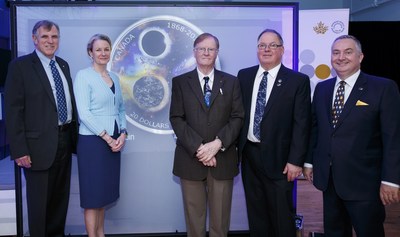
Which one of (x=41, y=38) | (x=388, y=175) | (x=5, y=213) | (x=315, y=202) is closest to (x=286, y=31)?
(x=388, y=175)

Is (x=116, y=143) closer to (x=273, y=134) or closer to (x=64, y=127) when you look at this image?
(x=64, y=127)

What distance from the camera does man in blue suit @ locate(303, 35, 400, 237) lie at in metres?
2.03

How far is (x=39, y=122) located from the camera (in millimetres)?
2488

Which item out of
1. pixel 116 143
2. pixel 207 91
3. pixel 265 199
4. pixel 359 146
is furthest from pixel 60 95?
pixel 359 146

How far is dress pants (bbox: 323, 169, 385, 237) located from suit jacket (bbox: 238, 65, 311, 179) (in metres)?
0.30

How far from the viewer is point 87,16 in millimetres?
3068

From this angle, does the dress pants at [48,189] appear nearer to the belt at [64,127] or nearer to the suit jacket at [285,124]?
the belt at [64,127]

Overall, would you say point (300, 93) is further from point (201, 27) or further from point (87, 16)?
point (87, 16)

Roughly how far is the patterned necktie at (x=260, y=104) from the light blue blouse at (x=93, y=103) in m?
0.99

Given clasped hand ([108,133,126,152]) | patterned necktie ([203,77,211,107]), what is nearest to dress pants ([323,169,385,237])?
patterned necktie ([203,77,211,107])

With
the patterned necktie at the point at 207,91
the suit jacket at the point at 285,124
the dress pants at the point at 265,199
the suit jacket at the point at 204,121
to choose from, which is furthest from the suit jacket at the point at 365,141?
the patterned necktie at the point at 207,91

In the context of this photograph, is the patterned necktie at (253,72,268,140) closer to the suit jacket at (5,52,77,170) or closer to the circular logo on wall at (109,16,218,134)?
the circular logo on wall at (109,16,218,134)

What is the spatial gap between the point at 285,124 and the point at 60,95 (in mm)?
1539

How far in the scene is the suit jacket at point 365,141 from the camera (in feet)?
6.64
